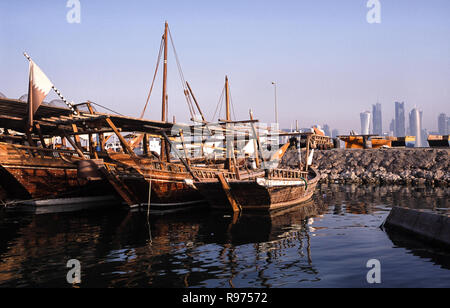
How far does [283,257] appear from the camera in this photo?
31.9 feet

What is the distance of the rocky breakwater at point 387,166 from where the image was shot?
35094mm

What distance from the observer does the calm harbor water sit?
7.95m

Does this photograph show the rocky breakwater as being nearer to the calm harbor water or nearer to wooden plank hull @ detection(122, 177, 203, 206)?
wooden plank hull @ detection(122, 177, 203, 206)

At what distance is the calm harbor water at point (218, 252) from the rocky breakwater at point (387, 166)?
19.8 meters

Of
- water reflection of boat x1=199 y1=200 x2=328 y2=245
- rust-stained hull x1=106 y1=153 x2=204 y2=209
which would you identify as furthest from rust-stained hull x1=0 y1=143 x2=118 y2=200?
water reflection of boat x1=199 y1=200 x2=328 y2=245

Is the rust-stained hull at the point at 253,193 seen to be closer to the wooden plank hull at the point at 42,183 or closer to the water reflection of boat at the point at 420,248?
the water reflection of boat at the point at 420,248

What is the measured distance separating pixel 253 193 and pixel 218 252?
727 cm

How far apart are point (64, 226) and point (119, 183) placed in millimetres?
4520

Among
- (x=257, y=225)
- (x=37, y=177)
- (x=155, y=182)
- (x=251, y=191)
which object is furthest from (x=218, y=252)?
(x=37, y=177)

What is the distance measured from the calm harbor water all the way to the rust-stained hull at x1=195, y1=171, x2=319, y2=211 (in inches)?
40.7

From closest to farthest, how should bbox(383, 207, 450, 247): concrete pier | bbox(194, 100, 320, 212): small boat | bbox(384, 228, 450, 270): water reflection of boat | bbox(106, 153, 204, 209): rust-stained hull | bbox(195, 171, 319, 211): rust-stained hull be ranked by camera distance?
bbox(384, 228, 450, 270): water reflection of boat
bbox(383, 207, 450, 247): concrete pier
bbox(194, 100, 320, 212): small boat
bbox(195, 171, 319, 211): rust-stained hull
bbox(106, 153, 204, 209): rust-stained hull

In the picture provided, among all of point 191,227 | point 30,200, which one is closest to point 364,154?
point 191,227

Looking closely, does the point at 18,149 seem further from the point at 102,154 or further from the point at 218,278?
the point at 218,278

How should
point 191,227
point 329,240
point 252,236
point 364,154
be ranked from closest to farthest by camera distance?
1. point 329,240
2. point 252,236
3. point 191,227
4. point 364,154
